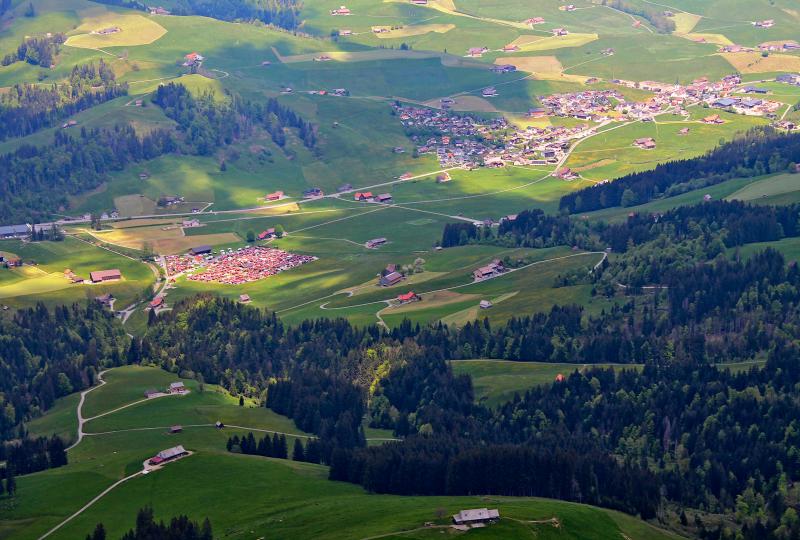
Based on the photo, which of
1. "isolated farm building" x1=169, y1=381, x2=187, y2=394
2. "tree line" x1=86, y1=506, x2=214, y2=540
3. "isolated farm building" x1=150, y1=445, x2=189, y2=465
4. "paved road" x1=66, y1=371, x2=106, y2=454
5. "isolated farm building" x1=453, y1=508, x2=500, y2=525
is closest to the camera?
"isolated farm building" x1=453, y1=508, x2=500, y2=525

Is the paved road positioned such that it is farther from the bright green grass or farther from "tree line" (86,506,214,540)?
the bright green grass

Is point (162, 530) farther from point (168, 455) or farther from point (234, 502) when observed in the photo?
point (168, 455)

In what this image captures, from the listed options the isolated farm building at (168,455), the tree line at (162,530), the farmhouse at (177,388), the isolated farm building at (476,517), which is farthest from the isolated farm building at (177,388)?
the isolated farm building at (476,517)

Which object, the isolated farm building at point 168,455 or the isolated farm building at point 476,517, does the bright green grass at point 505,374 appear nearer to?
the isolated farm building at point 168,455

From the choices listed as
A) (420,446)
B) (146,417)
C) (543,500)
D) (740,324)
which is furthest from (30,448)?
(740,324)

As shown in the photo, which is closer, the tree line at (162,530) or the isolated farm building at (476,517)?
the isolated farm building at (476,517)

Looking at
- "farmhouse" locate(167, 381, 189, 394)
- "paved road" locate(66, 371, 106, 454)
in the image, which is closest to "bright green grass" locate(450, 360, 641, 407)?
"farmhouse" locate(167, 381, 189, 394)
